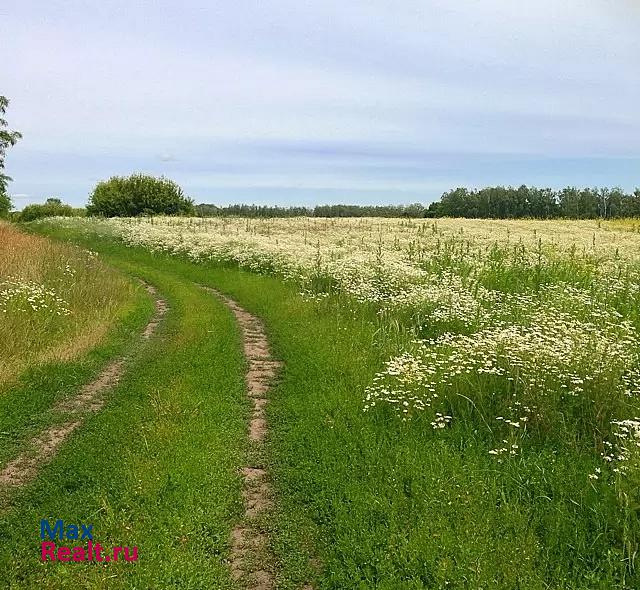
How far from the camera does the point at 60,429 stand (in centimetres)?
677

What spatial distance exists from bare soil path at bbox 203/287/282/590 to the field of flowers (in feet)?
10.6

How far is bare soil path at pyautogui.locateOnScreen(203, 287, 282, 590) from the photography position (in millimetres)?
4250

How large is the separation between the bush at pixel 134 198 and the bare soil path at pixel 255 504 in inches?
2003

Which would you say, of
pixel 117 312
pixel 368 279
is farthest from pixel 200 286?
pixel 368 279

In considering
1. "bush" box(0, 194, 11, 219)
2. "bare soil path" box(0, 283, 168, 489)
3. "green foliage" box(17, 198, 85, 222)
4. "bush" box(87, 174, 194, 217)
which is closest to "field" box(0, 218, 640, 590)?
"bare soil path" box(0, 283, 168, 489)

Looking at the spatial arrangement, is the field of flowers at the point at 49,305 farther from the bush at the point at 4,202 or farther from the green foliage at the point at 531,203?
the green foliage at the point at 531,203

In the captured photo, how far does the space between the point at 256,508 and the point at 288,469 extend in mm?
722

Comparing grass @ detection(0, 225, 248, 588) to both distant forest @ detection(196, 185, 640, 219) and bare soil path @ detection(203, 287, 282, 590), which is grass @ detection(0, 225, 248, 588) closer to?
bare soil path @ detection(203, 287, 282, 590)

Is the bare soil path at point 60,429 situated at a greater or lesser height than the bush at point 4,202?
lesser

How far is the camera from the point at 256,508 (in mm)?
5078

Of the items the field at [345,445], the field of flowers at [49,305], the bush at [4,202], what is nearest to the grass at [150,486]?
the field at [345,445]

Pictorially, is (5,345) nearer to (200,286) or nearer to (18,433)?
(18,433)

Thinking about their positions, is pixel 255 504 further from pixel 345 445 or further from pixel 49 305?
pixel 49 305

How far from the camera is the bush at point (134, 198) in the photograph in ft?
185
